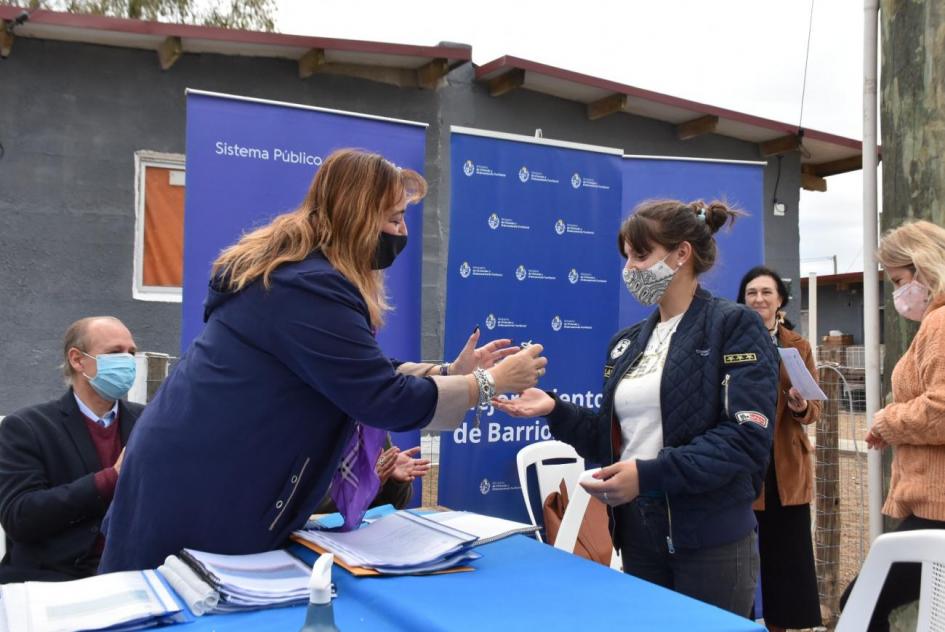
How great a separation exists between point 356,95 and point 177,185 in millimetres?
1923

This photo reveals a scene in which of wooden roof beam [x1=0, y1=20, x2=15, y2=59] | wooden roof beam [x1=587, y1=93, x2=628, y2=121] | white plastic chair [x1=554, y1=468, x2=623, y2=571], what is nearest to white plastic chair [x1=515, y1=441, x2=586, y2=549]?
white plastic chair [x1=554, y1=468, x2=623, y2=571]

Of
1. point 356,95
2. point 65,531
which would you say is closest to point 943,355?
point 65,531

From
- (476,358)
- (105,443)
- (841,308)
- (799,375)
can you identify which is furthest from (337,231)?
(841,308)

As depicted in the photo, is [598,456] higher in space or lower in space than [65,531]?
higher

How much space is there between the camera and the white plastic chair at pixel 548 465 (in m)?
4.20

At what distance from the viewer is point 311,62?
763 centimetres

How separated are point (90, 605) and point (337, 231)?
3.02 feet

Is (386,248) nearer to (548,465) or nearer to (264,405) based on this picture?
(264,405)

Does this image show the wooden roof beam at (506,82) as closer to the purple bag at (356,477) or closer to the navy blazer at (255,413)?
the purple bag at (356,477)

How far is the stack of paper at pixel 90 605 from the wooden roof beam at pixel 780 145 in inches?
398

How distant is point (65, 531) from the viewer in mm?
2834

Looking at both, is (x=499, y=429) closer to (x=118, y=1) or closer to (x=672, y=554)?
(x=672, y=554)

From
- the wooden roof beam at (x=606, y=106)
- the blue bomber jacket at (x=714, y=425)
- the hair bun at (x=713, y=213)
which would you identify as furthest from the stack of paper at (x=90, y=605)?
the wooden roof beam at (x=606, y=106)

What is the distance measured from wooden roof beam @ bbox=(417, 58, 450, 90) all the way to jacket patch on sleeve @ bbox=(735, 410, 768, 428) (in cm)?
637
